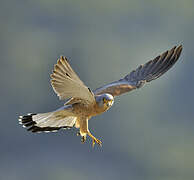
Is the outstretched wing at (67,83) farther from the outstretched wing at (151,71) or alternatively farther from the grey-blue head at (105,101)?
the outstretched wing at (151,71)

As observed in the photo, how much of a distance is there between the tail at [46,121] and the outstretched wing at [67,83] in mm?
488

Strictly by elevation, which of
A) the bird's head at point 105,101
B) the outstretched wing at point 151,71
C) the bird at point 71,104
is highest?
the outstretched wing at point 151,71

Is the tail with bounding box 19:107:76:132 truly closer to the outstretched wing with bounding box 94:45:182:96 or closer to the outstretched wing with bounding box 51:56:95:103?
the outstretched wing with bounding box 51:56:95:103

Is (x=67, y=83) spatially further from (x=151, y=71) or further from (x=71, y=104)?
(x=151, y=71)

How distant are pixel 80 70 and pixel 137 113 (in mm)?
5277

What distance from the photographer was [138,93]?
1706 inches

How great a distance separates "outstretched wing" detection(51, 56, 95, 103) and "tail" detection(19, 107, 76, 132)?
0.49 meters

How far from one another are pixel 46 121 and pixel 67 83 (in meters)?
0.68

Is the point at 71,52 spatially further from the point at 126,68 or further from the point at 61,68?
the point at 61,68

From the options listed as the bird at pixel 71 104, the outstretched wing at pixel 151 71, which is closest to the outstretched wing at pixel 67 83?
the bird at pixel 71 104

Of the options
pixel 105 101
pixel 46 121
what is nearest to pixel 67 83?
pixel 105 101

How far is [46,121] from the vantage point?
492 cm

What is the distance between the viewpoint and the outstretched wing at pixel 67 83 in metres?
4.29

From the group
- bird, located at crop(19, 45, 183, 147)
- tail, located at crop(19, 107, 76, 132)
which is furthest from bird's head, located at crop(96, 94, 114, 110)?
tail, located at crop(19, 107, 76, 132)
